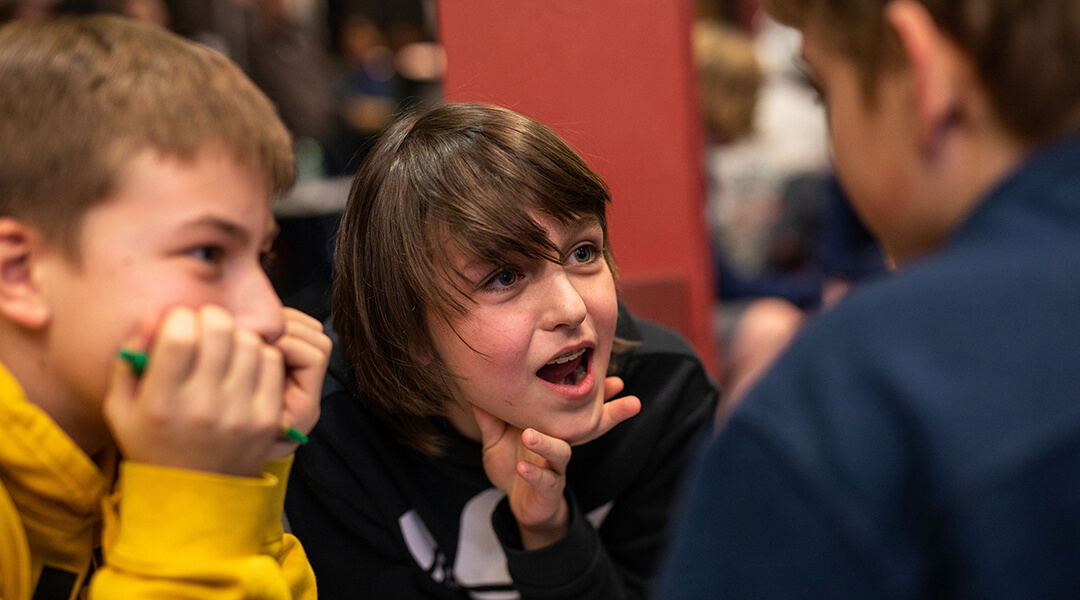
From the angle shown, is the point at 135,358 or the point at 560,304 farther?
the point at 560,304

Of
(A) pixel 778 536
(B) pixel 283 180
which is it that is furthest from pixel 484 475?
(A) pixel 778 536

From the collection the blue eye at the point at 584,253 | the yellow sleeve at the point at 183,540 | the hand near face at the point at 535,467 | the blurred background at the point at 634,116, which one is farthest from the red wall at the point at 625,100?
the yellow sleeve at the point at 183,540

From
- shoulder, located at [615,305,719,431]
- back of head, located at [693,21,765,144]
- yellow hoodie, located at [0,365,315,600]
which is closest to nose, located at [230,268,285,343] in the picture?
yellow hoodie, located at [0,365,315,600]

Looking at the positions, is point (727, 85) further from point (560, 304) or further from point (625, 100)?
point (560, 304)

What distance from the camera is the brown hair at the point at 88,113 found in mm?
635

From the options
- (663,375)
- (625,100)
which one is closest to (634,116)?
(625,100)

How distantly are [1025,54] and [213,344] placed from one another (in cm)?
53

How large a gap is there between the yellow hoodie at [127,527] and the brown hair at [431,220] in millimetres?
164

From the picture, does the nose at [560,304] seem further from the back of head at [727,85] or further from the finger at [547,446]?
the back of head at [727,85]

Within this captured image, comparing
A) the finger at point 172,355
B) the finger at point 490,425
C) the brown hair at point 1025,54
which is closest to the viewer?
the brown hair at point 1025,54

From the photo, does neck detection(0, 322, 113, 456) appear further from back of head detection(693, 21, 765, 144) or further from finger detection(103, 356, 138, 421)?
back of head detection(693, 21, 765, 144)

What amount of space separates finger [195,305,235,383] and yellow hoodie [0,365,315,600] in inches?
2.9

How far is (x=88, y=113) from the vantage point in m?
0.65

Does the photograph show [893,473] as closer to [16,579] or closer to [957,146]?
[957,146]
